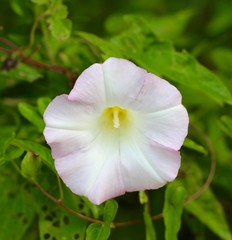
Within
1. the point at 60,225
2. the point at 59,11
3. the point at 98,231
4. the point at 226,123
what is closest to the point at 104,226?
the point at 98,231

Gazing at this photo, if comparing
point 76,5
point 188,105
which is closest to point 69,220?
point 188,105

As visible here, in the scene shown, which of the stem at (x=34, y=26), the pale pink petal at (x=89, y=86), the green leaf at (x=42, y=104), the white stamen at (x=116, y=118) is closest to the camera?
the pale pink petal at (x=89, y=86)

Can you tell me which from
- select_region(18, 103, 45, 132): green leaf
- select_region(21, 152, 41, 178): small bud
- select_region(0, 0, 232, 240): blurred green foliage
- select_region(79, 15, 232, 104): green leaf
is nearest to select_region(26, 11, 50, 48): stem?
select_region(0, 0, 232, 240): blurred green foliage

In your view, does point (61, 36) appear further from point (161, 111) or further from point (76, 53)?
point (161, 111)

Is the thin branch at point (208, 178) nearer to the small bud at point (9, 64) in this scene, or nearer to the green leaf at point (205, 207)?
the green leaf at point (205, 207)

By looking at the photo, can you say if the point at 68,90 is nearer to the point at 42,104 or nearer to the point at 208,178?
the point at 42,104

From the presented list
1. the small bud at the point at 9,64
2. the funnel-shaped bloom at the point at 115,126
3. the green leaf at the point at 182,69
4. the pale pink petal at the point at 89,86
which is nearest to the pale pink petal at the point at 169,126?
the funnel-shaped bloom at the point at 115,126
